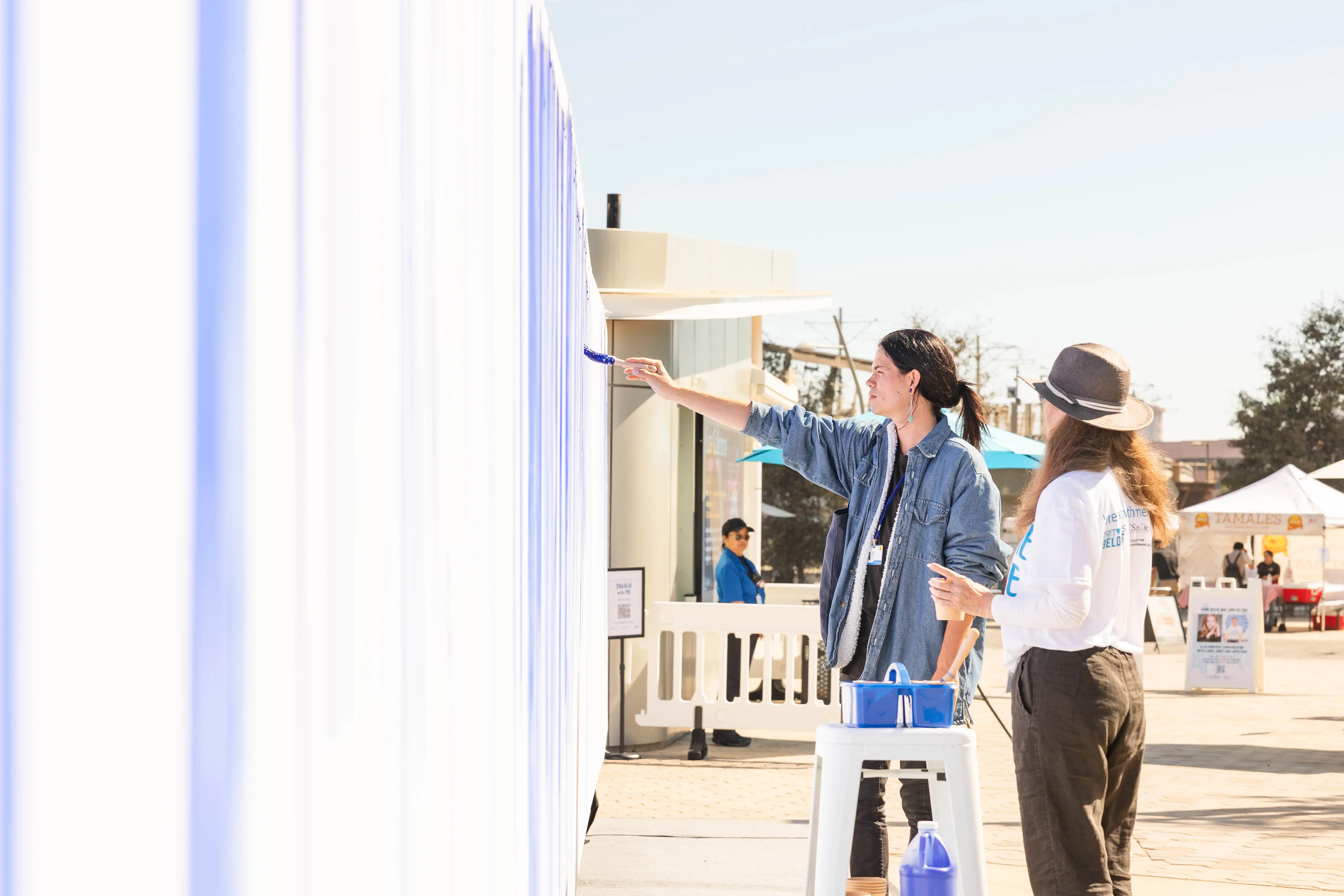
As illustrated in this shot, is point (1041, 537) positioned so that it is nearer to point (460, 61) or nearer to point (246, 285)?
point (460, 61)

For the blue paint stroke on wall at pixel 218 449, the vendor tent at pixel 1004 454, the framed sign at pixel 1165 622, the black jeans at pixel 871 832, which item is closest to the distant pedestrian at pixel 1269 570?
the framed sign at pixel 1165 622

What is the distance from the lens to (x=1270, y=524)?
2850 centimetres

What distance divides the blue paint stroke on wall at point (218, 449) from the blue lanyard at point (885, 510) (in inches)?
132

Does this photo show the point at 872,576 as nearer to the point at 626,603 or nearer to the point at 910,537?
the point at 910,537

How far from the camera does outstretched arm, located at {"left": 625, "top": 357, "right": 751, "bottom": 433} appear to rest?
→ 14.4 ft

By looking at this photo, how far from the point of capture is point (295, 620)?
1000 mm

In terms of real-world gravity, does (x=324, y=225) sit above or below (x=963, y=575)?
above

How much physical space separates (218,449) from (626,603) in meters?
8.82

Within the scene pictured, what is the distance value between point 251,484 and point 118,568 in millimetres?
199

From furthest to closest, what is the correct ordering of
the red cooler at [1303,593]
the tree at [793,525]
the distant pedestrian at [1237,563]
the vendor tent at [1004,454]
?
the tree at [793,525] → the red cooler at [1303,593] → the distant pedestrian at [1237,563] → the vendor tent at [1004,454]

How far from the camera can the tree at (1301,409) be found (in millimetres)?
49500

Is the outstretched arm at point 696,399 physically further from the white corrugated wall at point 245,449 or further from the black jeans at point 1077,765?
the white corrugated wall at point 245,449

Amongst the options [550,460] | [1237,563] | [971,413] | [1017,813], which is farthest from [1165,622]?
[550,460]

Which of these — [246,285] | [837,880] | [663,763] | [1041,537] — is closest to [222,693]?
[246,285]
